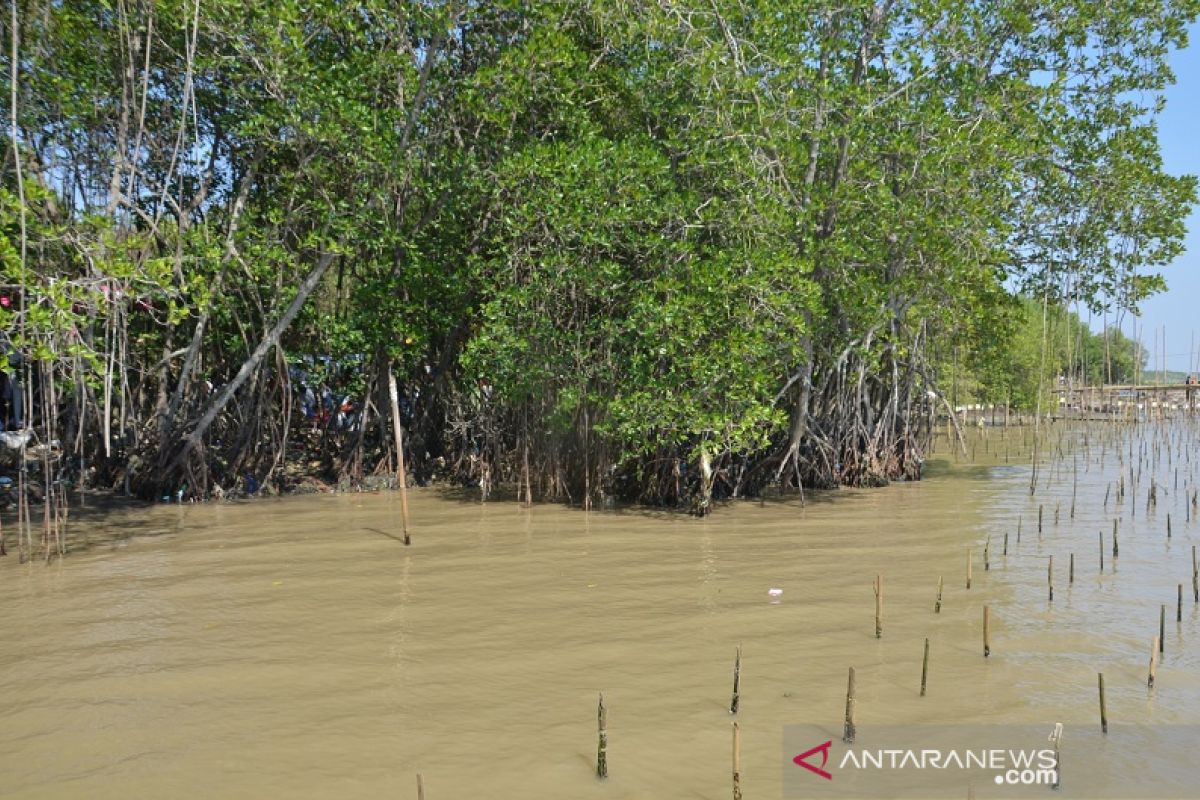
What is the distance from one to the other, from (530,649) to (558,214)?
13.4 ft

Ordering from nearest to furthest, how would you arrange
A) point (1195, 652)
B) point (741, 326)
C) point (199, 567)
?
point (1195, 652) < point (199, 567) < point (741, 326)

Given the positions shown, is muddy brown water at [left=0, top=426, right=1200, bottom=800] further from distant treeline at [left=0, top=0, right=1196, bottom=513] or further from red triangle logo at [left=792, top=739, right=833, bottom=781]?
distant treeline at [left=0, top=0, right=1196, bottom=513]

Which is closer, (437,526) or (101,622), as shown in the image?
(101,622)

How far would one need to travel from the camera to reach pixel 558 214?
7.76 metres

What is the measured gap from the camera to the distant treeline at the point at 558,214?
7.55 meters

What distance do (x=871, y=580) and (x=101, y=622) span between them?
4203 mm

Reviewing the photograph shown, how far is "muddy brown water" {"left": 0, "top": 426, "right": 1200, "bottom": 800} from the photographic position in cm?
341

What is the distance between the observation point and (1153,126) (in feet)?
30.6

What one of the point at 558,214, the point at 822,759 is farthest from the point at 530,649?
the point at 558,214

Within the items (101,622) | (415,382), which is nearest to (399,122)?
(415,382)

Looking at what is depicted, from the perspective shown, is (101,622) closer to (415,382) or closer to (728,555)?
(728,555)

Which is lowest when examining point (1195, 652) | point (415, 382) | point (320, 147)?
point (1195, 652)

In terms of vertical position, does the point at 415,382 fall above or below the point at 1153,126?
below

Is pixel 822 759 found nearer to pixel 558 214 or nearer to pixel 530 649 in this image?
pixel 530 649
